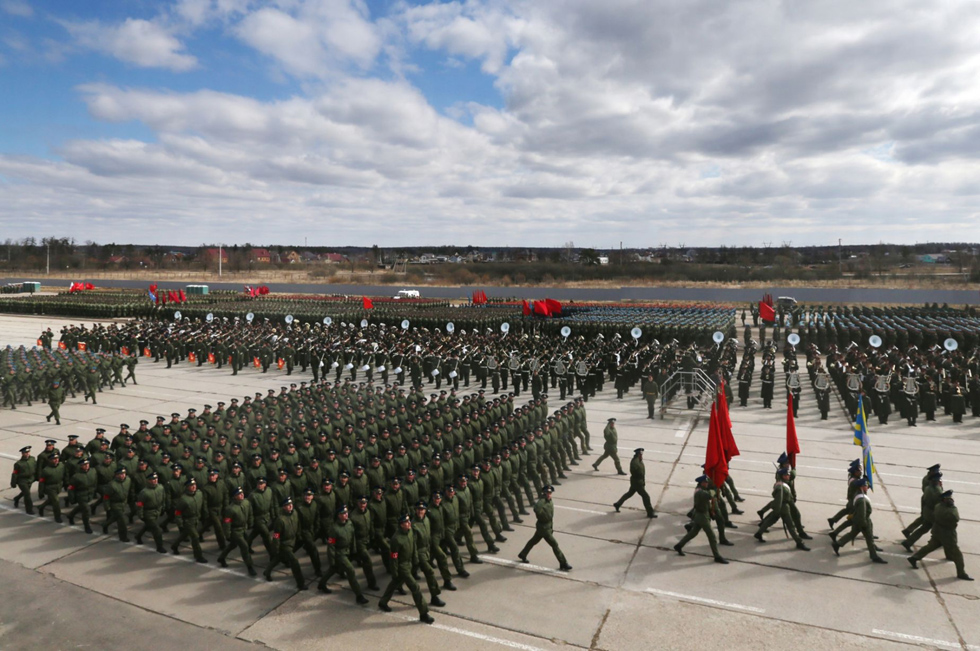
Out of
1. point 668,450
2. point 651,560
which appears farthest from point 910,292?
point 651,560

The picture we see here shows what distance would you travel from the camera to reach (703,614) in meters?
Result: 7.71

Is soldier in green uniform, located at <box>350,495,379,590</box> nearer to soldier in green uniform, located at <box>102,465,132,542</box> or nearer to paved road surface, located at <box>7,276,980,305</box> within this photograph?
soldier in green uniform, located at <box>102,465,132,542</box>

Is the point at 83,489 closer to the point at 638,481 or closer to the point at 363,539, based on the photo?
the point at 363,539

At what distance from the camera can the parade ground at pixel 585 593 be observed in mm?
7266

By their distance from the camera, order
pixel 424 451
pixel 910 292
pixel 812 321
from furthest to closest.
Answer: pixel 910 292 < pixel 812 321 < pixel 424 451

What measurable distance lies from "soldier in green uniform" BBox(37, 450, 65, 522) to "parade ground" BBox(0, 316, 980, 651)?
0.81 feet

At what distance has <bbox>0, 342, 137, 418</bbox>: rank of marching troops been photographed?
63.2 ft

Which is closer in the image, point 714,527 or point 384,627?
point 384,627

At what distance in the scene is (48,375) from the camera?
63.9 ft

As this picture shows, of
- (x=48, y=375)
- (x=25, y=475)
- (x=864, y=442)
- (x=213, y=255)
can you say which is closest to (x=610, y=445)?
(x=864, y=442)

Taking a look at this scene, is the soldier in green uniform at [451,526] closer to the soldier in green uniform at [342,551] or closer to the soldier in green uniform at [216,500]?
the soldier in green uniform at [342,551]

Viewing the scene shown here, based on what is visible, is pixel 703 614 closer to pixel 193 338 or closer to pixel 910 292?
pixel 193 338

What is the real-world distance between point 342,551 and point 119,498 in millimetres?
4207

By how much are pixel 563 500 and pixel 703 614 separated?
4.15 meters
